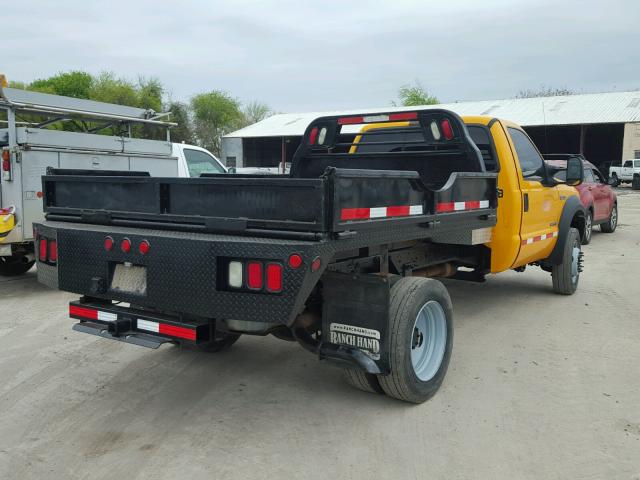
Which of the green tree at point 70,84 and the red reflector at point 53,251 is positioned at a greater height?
the green tree at point 70,84

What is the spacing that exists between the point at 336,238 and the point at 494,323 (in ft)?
11.5

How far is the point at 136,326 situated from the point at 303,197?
144cm

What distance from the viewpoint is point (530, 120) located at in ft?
117

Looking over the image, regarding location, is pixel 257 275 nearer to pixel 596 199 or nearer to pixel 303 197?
pixel 303 197

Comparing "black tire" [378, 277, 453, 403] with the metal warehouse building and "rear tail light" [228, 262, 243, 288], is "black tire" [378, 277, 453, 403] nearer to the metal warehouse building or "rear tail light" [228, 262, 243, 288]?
"rear tail light" [228, 262, 243, 288]

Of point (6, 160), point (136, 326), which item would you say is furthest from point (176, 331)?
point (6, 160)

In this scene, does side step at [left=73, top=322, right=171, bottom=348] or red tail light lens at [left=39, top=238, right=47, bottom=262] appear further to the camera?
red tail light lens at [left=39, top=238, right=47, bottom=262]

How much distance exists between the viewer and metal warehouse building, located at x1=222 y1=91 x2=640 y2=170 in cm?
3547

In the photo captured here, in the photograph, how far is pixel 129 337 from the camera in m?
3.63

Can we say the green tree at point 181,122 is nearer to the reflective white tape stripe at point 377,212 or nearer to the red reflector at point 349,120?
the red reflector at point 349,120

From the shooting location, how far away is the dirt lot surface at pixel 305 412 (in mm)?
3123

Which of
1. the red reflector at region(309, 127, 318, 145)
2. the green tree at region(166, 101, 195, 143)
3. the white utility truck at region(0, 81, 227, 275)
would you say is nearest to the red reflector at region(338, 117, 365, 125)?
the red reflector at region(309, 127, 318, 145)

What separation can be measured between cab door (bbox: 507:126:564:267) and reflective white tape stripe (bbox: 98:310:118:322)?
3.69 metres

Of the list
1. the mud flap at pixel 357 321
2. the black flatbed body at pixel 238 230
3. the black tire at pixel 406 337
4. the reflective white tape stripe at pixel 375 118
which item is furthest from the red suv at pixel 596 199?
the mud flap at pixel 357 321
